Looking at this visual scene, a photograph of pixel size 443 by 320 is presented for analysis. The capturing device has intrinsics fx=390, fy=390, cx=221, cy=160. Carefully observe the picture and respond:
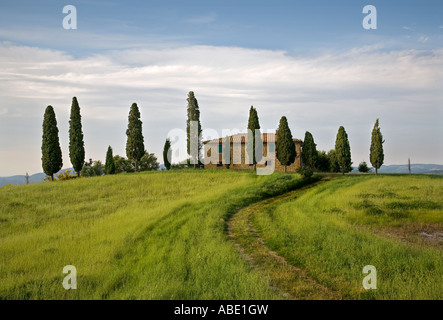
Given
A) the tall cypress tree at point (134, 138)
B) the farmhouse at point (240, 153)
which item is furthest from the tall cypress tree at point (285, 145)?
the tall cypress tree at point (134, 138)

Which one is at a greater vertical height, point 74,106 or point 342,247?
point 74,106

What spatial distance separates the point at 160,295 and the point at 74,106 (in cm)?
5118

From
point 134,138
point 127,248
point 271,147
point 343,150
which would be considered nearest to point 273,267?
point 127,248

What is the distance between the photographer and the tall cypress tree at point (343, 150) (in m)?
54.3

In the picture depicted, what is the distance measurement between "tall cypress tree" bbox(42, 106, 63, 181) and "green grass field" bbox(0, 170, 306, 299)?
18.2 metres

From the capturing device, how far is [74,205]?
30.7 m

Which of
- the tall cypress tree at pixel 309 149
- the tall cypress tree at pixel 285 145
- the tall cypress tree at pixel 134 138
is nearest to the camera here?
the tall cypress tree at pixel 285 145

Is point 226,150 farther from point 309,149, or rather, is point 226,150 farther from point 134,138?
point 134,138

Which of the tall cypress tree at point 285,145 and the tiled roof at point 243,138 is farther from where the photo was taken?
the tiled roof at point 243,138

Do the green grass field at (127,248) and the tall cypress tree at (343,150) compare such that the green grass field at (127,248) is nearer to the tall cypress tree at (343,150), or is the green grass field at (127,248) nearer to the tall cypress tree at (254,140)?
the tall cypress tree at (254,140)

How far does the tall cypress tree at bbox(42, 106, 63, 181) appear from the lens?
5175 centimetres

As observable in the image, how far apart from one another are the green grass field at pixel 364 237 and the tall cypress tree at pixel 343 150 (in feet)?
77.0
